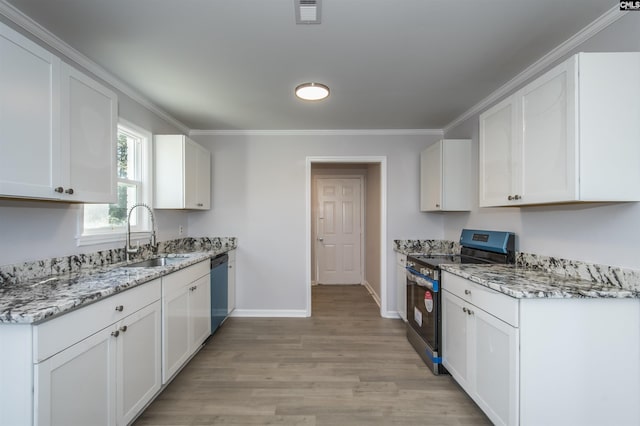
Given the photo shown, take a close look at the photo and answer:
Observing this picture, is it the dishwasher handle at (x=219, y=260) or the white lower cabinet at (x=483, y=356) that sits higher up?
the dishwasher handle at (x=219, y=260)

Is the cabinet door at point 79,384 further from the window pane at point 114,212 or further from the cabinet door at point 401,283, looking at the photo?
the cabinet door at point 401,283

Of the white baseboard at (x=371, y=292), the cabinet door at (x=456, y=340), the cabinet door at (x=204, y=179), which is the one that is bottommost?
the white baseboard at (x=371, y=292)

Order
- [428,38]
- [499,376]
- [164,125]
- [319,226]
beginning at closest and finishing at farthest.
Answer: [499,376] < [428,38] < [164,125] < [319,226]

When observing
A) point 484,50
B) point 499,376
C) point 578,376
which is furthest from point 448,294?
point 484,50

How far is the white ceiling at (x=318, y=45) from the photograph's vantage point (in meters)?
1.56

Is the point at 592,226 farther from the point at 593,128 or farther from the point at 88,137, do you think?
the point at 88,137

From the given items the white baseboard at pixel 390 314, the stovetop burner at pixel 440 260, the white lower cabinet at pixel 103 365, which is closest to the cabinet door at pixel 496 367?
the stovetop burner at pixel 440 260

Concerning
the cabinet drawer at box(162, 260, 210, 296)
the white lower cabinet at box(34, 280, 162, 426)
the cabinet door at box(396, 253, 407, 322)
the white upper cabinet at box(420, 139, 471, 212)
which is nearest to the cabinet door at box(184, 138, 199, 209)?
the cabinet drawer at box(162, 260, 210, 296)

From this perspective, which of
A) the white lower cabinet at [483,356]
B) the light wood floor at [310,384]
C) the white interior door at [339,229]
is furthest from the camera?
the white interior door at [339,229]

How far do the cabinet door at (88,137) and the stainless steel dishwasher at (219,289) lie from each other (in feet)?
4.33

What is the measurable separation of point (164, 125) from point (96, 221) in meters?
1.40

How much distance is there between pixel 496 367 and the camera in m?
1.65

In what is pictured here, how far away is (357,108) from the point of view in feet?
9.74

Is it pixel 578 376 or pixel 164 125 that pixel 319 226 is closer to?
pixel 164 125
